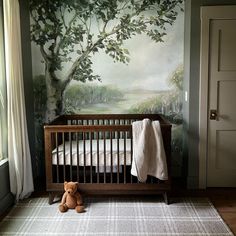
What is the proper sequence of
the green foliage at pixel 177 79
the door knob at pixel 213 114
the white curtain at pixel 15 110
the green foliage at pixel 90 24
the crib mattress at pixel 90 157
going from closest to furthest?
the white curtain at pixel 15 110 < the crib mattress at pixel 90 157 < the door knob at pixel 213 114 < the green foliage at pixel 90 24 < the green foliage at pixel 177 79

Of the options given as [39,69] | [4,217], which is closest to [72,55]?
[39,69]

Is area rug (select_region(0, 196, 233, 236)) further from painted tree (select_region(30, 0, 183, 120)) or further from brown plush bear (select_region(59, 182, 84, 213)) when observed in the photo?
painted tree (select_region(30, 0, 183, 120))

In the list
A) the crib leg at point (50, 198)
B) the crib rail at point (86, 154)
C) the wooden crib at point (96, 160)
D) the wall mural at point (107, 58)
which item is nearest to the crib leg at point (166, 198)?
the wooden crib at point (96, 160)

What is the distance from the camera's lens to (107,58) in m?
3.69

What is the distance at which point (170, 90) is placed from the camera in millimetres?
3732

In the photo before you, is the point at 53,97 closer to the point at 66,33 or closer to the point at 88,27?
the point at 66,33

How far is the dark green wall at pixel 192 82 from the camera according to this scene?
3.26m

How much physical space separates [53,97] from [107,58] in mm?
817

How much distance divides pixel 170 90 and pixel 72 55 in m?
1.25

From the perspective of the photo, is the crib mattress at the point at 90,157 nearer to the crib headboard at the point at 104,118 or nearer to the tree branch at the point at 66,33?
the crib headboard at the point at 104,118

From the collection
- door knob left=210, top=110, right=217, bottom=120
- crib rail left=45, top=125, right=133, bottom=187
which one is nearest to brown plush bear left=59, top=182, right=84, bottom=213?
crib rail left=45, top=125, right=133, bottom=187

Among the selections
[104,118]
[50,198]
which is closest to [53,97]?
[104,118]

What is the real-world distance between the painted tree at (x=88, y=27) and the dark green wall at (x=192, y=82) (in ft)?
1.18

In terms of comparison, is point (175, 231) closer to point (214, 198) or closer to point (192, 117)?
point (214, 198)
